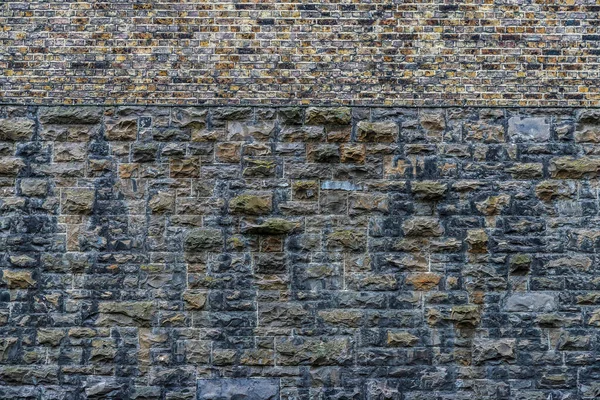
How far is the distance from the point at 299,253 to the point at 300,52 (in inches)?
113

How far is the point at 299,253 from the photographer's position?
6555 millimetres

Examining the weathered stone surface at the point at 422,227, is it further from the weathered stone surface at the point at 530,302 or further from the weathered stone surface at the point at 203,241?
the weathered stone surface at the point at 203,241

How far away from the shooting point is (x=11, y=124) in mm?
6621

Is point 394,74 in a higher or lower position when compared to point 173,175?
higher

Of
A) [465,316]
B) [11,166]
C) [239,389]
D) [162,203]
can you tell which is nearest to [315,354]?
[239,389]

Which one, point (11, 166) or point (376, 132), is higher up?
point (376, 132)

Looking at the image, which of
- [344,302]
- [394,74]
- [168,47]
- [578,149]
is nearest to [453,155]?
[578,149]

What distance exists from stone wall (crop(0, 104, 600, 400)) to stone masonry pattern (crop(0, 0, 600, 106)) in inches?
77.2

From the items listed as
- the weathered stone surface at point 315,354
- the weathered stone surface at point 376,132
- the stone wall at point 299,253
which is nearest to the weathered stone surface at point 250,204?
the stone wall at point 299,253

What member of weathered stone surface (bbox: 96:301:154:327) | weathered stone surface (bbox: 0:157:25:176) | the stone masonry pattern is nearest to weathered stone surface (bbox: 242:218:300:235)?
weathered stone surface (bbox: 96:301:154:327)

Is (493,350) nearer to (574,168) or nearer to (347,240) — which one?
(347,240)

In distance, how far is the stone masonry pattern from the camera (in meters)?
8.57

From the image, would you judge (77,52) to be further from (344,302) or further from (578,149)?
(578,149)

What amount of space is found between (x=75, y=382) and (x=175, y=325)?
913 millimetres
